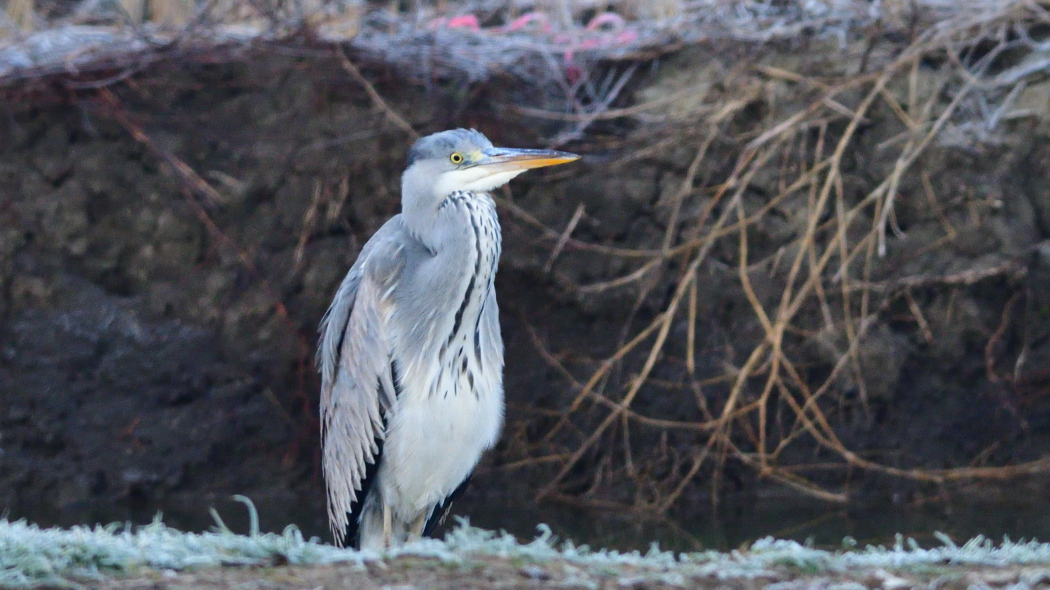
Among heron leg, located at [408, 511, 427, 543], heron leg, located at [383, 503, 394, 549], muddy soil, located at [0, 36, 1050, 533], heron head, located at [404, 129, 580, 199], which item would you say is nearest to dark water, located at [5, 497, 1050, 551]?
muddy soil, located at [0, 36, 1050, 533]

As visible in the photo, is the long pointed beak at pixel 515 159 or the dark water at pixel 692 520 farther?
the dark water at pixel 692 520

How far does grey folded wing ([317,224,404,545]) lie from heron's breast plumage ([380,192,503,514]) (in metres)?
0.06

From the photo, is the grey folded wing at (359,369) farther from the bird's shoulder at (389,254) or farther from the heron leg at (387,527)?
the heron leg at (387,527)

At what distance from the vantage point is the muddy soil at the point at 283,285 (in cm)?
498

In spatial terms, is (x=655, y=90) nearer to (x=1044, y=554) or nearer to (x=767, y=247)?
(x=767, y=247)

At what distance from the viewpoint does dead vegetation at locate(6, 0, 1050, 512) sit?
4887mm

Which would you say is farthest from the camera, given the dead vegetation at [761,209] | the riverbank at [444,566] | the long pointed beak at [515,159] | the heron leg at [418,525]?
the dead vegetation at [761,209]

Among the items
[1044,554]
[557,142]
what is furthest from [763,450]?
[1044,554]

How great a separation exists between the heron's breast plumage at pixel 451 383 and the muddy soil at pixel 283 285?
75.1 inches

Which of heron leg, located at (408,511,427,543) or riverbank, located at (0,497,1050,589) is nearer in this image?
riverbank, located at (0,497,1050,589)

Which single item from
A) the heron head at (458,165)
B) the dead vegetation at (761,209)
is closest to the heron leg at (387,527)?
the heron head at (458,165)

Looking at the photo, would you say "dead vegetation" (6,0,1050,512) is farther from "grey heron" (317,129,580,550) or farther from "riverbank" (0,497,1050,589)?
"riverbank" (0,497,1050,589)

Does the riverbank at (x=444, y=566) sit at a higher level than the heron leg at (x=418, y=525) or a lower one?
higher

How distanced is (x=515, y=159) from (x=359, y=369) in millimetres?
772
